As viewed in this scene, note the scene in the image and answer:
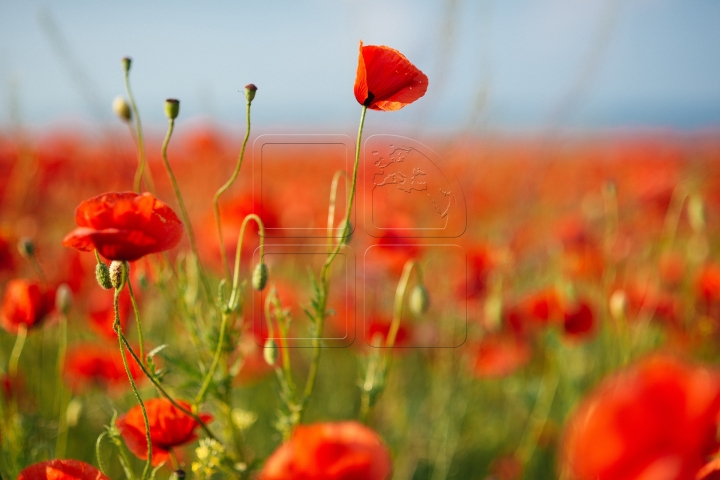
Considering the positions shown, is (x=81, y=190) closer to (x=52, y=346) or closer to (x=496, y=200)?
(x=52, y=346)

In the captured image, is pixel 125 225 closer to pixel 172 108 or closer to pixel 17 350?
pixel 172 108

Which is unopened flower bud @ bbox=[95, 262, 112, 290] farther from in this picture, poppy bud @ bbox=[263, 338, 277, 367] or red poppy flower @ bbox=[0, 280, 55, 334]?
red poppy flower @ bbox=[0, 280, 55, 334]

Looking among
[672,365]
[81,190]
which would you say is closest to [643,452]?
[672,365]

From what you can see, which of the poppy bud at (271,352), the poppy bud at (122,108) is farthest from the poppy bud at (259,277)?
the poppy bud at (122,108)

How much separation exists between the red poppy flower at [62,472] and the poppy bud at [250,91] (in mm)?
444

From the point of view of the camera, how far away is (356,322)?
1.48 meters

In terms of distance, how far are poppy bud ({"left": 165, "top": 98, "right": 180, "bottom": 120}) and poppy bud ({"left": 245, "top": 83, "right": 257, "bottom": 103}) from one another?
0.41 feet

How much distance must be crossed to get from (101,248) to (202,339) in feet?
0.97

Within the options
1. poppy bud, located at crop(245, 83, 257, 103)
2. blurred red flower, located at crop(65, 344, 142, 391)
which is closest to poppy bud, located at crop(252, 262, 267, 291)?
poppy bud, located at crop(245, 83, 257, 103)

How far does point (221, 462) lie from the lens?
0.75m

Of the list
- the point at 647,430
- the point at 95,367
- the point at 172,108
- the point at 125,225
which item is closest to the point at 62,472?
the point at 125,225

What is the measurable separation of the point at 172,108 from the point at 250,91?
0.44ft

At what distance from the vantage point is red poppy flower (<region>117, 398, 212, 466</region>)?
2.22 ft

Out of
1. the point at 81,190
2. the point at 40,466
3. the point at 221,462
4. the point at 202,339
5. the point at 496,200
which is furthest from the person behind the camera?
the point at 496,200
